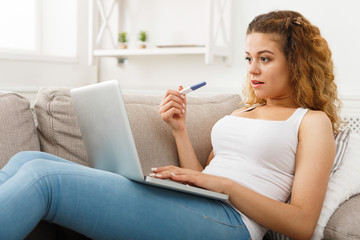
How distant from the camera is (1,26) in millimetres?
2463

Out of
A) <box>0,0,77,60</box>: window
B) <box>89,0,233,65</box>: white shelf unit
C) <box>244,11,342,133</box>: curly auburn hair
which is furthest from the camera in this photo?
<box>0,0,77,60</box>: window

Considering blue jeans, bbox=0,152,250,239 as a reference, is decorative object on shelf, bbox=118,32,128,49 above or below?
above

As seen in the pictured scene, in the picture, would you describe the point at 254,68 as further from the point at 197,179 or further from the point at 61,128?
the point at 61,128

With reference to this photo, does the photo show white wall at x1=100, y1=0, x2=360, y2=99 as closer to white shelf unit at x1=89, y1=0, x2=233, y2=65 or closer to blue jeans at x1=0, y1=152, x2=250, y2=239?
white shelf unit at x1=89, y1=0, x2=233, y2=65

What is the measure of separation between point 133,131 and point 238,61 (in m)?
1.20

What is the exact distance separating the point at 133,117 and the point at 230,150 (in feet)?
1.12

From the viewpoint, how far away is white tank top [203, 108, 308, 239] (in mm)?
1204

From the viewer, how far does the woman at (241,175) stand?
913 millimetres

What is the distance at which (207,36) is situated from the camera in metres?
2.20

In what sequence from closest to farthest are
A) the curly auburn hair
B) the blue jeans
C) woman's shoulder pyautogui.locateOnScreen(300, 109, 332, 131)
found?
the blue jeans → woman's shoulder pyautogui.locateOnScreen(300, 109, 332, 131) → the curly auburn hair

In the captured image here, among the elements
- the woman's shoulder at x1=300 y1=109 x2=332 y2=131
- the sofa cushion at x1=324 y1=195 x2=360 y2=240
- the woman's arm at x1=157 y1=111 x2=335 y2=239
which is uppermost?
the woman's shoulder at x1=300 y1=109 x2=332 y2=131

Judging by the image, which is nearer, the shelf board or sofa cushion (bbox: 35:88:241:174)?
sofa cushion (bbox: 35:88:241:174)

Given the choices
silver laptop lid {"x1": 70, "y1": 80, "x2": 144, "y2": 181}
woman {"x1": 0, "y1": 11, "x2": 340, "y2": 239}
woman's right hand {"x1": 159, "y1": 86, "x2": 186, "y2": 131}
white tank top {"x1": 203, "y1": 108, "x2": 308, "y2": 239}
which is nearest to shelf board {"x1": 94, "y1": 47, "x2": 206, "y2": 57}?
woman {"x1": 0, "y1": 11, "x2": 340, "y2": 239}

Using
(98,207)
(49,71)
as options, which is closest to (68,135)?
(98,207)
